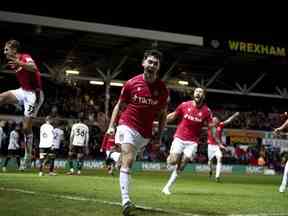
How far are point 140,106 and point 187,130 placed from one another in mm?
5213

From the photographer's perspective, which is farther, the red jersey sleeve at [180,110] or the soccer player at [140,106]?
the red jersey sleeve at [180,110]

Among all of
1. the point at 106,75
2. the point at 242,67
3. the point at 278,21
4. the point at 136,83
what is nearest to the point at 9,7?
the point at 106,75

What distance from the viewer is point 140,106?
9273 mm

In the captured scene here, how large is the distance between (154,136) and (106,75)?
29750mm

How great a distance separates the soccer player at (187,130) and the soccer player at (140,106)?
15.2 feet

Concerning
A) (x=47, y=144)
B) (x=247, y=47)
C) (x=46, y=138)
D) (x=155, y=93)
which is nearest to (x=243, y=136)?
(x=247, y=47)

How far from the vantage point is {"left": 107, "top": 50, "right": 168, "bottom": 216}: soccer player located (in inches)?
358

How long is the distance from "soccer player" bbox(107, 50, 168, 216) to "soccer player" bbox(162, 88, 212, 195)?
463 cm

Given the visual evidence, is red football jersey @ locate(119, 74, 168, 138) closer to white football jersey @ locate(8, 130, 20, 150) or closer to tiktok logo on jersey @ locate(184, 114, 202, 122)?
tiktok logo on jersey @ locate(184, 114, 202, 122)

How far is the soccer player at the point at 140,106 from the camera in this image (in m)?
9.09

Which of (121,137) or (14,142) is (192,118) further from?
(14,142)

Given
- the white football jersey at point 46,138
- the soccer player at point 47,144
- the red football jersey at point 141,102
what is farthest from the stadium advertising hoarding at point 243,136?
the red football jersey at point 141,102

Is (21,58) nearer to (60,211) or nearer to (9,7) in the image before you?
(60,211)

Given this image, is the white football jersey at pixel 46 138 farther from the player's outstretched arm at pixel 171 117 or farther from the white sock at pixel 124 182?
the white sock at pixel 124 182
